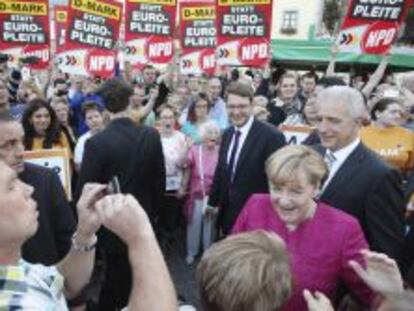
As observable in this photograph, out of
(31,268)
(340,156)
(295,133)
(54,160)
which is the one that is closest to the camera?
(31,268)

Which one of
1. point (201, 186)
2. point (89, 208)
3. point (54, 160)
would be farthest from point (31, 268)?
point (201, 186)

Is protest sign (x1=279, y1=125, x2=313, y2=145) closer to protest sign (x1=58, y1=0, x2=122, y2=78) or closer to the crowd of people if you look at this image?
the crowd of people

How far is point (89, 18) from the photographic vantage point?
32.5ft

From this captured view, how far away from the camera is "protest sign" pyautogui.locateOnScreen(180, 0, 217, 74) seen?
11742 mm

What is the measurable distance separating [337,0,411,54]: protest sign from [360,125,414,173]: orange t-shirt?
238cm

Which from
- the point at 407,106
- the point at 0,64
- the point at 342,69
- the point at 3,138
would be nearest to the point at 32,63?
the point at 0,64

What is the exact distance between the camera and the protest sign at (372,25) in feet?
26.0

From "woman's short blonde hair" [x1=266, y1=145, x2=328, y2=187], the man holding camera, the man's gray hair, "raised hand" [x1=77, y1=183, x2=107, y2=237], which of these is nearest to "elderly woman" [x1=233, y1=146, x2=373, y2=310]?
"woman's short blonde hair" [x1=266, y1=145, x2=328, y2=187]

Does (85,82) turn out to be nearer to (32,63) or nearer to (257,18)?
(32,63)

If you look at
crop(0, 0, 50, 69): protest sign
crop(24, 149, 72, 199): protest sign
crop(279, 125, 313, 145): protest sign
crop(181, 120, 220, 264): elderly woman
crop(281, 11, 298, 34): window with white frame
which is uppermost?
crop(281, 11, 298, 34): window with white frame

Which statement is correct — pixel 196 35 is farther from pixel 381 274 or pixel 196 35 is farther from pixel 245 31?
pixel 381 274

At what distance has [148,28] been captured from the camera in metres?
11.1

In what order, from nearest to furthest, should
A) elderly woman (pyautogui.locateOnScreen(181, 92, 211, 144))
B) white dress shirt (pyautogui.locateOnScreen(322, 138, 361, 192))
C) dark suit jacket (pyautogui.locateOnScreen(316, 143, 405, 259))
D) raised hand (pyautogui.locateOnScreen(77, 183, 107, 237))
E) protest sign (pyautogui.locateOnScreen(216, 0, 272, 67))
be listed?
raised hand (pyautogui.locateOnScreen(77, 183, 107, 237)) < dark suit jacket (pyautogui.locateOnScreen(316, 143, 405, 259)) < white dress shirt (pyautogui.locateOnScreen(322, 138, 361, 192)) < elderly woman (pyautogui.locateOnScreen(181, 92, 211, 144)) < protest sign (pyautogui.locateOnScreen(216, 0, 272, 67))

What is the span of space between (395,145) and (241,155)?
157cm
